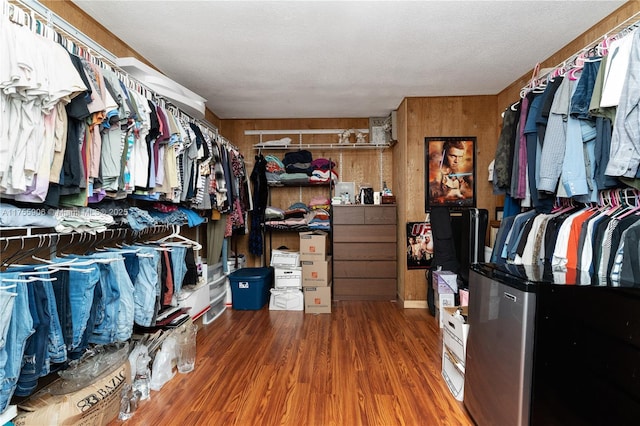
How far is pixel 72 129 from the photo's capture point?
1.37m

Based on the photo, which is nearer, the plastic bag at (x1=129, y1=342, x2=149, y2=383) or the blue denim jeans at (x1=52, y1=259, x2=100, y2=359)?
the blue denim jeans at (x1=52, y1=259, x2=100, y2=359)

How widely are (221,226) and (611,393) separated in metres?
3.16

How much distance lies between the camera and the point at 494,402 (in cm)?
141

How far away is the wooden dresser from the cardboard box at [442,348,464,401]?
172cm

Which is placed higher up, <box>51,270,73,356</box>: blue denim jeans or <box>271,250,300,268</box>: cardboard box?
<box>51,270,73,356</box>: blue denim jeans

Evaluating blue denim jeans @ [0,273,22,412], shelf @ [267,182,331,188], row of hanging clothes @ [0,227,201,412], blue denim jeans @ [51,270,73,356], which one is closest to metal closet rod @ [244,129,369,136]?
shelf @ [267,182,331,188]

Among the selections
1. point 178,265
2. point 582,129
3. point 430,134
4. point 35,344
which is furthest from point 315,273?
point 582,129

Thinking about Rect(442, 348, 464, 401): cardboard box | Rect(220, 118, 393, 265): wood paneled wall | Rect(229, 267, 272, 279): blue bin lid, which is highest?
Rect(220, 118, 393, 265): wood paneled wall

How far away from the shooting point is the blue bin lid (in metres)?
3.52

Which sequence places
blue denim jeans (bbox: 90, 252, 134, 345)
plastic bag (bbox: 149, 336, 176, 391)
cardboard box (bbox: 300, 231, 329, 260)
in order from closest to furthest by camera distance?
1. blue denim jeans (bbox: 90, 252, 134, 345)
2. plastic bag (bbox: 149, 336, 176, 391)
3. cardboard box (bbox: 300, 231, 329, 260)

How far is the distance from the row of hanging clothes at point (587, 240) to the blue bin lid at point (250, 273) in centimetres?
255

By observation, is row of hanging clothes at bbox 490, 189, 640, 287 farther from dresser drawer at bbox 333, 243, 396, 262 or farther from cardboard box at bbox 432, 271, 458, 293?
dresser drawer at bbox 333, 243, 396, 262

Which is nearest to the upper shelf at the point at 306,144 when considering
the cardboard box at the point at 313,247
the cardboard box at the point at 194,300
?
the cardboard box at the point at 313,247

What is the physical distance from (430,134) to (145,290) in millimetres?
3265
